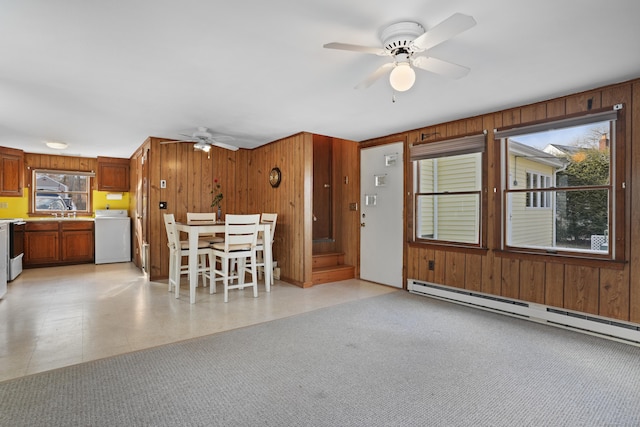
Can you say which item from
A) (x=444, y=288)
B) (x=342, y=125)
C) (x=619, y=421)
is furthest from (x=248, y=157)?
(x=619, y=421)

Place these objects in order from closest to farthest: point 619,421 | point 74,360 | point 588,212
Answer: point 619,421 < point 74,360 < point 588,212

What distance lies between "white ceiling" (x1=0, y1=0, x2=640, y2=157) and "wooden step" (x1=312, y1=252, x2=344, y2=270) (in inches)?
88.5

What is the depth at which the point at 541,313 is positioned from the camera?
3.30 m

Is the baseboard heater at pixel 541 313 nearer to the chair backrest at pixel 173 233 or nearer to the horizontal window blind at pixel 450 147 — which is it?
the horizontal window blind at pixel 450 147

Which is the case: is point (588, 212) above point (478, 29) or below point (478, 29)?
below

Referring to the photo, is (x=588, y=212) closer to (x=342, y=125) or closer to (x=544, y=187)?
(x=544, y=187)

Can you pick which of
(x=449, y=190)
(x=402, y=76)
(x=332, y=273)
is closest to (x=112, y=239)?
(x=332, y=273)

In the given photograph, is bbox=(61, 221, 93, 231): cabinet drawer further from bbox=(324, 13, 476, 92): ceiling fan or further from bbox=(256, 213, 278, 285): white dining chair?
bbox=(324, 13, 476, 92): ceiling fan

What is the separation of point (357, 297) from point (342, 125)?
2.33 meters

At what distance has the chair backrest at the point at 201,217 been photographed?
16.8ft

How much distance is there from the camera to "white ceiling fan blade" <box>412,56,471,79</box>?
207 centimetres

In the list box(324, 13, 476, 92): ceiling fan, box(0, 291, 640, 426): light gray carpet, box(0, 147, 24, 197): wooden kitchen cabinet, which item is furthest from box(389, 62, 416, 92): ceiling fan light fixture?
box(0, 147, 24, 197): wooden kitchen cabinet

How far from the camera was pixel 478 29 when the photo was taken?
2.06 meters

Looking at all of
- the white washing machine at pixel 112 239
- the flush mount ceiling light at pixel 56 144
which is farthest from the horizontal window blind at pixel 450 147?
the white washing machine at pixel 112 239
